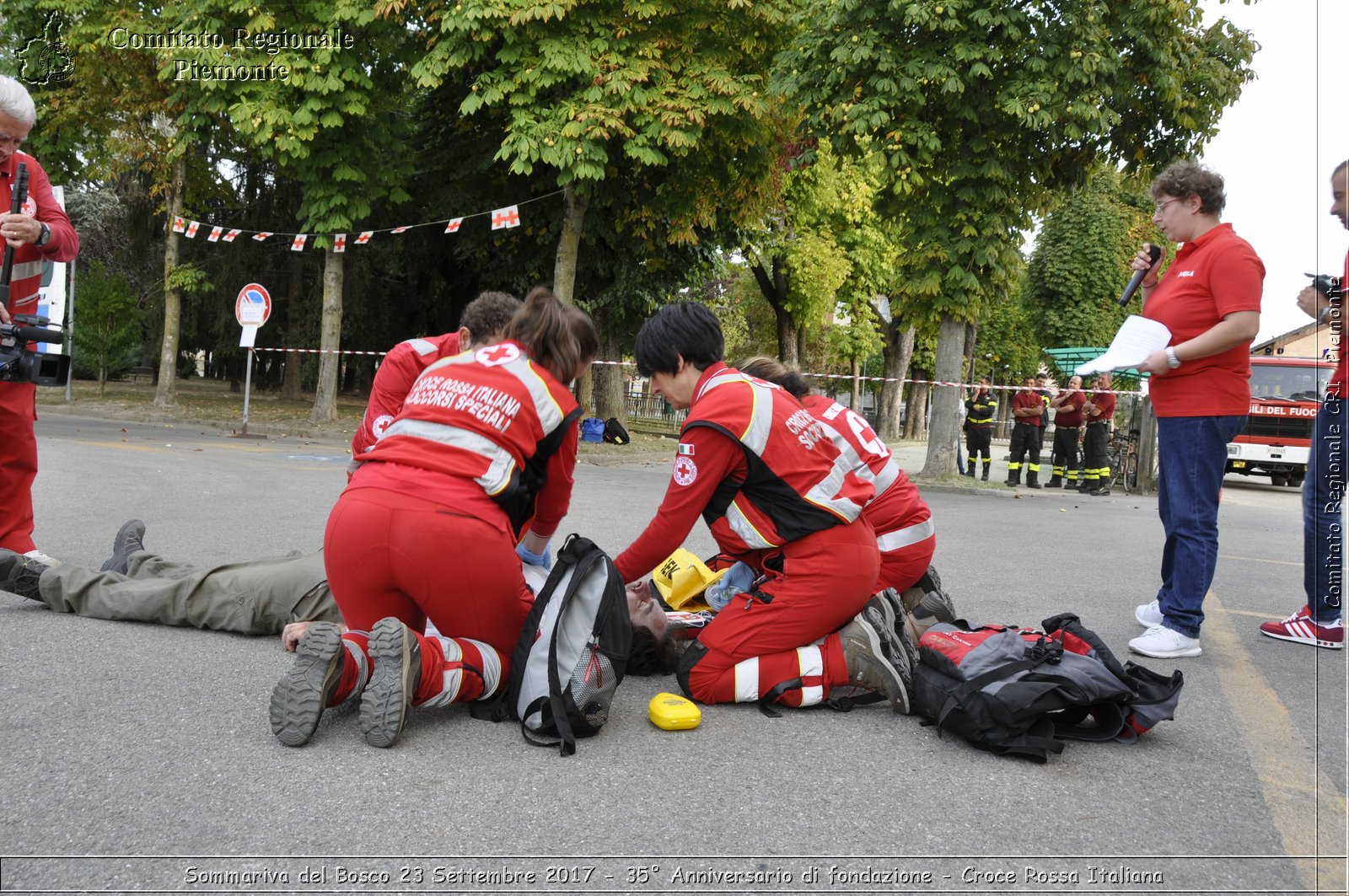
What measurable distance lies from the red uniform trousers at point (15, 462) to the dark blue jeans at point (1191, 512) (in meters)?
5.35

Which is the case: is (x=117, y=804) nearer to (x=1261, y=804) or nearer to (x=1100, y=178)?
(x=1261, y=804)

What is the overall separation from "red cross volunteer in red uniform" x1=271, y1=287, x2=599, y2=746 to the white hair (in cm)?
274

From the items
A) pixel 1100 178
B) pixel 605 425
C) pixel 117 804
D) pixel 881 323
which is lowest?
pixel 117 804

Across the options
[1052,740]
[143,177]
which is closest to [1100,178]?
[143,177]

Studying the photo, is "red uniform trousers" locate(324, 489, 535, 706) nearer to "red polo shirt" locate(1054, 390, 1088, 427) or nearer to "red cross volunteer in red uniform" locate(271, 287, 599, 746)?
"red cross volunteer in red uniform" locate(271, 287, 599, 746)

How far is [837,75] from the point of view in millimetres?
13648

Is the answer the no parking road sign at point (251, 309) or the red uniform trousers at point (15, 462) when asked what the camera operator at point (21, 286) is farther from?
the no parking road sign at point (251, 309)

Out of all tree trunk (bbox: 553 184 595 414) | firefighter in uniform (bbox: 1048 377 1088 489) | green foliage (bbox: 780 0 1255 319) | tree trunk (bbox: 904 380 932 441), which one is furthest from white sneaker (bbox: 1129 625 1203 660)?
tree trunk (bbox: 904 380 932 441)

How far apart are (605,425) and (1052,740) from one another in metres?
2.43

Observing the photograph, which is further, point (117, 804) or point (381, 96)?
point (381, 96)

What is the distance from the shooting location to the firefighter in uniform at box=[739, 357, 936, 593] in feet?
14.1

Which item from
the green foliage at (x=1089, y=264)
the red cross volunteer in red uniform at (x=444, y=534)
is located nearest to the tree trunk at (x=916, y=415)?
the green foliage at (x=1089, y=264)

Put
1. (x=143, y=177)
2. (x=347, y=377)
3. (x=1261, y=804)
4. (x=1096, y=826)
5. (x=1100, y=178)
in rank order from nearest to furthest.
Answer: (x=1096, y=826) → (x=1261, y=804) → (x=143, y=177) → (x=347, y=377) → (x=1100, y=178)

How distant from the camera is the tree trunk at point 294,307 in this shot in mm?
26625
